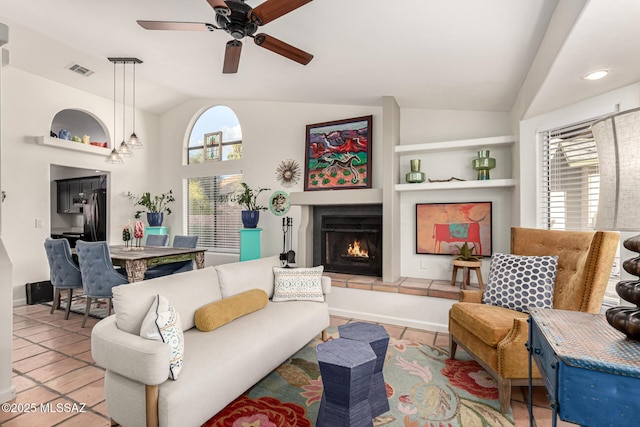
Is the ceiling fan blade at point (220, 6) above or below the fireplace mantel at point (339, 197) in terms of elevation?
above

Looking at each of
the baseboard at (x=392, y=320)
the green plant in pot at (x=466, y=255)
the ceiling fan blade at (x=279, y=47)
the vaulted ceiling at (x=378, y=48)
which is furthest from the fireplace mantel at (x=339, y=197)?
the ceiling fan blade at (x=279, y=47)

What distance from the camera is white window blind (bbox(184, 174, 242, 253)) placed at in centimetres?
580

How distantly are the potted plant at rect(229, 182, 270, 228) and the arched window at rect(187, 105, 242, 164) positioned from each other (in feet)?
2.44

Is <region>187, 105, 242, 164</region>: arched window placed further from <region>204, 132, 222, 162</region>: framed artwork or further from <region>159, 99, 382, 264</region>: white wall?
<region>159, 99, 382, 264</region>: white wall

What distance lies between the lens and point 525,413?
6.63 ft

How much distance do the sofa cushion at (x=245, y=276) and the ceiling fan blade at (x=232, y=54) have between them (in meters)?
1.75

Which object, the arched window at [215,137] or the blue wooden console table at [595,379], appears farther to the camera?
the arched window at [215,137]

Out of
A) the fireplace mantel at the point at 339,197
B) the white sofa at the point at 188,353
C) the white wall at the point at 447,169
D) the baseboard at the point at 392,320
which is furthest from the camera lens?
the fireplace mantel at the point at 339,197

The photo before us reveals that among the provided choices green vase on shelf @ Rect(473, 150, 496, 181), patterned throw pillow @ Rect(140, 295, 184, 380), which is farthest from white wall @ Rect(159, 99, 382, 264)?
patterned throw pillow @ Rect(140, 295, 184, 380)

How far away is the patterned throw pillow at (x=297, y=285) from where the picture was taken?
3.05m

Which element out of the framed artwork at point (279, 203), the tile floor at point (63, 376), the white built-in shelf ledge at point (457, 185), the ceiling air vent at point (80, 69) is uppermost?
the ceiling air vent at point (80, 69)

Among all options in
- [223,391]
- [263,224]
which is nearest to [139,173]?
[263,224]

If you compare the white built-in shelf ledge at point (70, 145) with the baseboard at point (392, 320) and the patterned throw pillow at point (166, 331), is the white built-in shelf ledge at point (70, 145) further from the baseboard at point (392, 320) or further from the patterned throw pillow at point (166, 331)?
the baseboard at point (392, 320)

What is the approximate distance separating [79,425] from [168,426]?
2.67 ft
